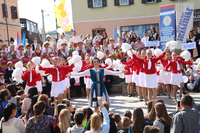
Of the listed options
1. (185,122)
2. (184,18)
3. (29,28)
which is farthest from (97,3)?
(29,28)

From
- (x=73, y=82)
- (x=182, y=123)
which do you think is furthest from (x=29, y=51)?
(x=182, y=123)

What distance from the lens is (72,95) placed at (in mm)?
10273

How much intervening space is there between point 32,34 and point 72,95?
1270 inches

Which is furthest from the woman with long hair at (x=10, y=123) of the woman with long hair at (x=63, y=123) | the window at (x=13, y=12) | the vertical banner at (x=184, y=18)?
the window at (x=13, y=12)

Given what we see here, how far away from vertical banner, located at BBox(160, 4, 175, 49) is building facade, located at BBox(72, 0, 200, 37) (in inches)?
297

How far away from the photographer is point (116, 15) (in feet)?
63.2

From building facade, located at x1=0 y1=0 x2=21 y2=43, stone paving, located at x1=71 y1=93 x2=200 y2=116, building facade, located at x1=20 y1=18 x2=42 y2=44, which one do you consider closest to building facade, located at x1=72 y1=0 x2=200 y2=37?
building facade, located at x1=0 y1=0 x2=21 y2=43

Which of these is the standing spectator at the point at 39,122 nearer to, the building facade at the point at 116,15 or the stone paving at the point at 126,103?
the stone paving at the point at 126,103

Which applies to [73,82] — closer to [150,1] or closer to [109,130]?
[109,130]

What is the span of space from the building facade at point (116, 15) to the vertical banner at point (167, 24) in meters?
7.54

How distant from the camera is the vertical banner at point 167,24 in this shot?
11047mm

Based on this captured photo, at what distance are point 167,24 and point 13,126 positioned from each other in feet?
32.6

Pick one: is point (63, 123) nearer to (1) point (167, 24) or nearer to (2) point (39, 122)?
(2) point (39, 122)

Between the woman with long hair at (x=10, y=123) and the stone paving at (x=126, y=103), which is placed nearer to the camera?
the woman with long hair at (x=10, y=123)
